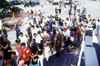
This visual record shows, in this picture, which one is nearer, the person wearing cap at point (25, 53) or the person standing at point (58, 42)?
the person wearing cap at point (25, 53)

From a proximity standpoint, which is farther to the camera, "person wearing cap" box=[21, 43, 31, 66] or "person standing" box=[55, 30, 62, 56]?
"person standing" box=[55, 30, 62, 56]

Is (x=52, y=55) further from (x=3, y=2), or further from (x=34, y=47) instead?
(x=3, y=2)

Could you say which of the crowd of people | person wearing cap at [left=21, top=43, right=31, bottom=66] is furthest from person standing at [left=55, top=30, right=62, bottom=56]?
person wearing cap at [left=21, top=43, right=31, bottom=66]

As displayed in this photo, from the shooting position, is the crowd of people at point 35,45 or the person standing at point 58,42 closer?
the crowd of people at point 35,45

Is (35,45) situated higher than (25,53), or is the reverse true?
(35,45)

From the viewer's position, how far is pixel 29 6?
113 feet

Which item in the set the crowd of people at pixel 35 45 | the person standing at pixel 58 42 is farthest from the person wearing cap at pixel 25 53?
the person standing at pixel 58 42

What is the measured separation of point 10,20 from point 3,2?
2.32 metres

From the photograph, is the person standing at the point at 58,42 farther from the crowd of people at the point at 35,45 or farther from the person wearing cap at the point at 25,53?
the person wearing cap at the point at 25,53

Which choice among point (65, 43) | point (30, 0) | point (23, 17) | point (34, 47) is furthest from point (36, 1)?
point (34, 47)

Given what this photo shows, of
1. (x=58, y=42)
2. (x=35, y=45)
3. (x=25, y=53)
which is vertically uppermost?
(x=35, y=45)

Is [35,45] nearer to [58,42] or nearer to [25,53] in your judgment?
[25,53]

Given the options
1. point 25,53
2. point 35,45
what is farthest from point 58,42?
point 25,53

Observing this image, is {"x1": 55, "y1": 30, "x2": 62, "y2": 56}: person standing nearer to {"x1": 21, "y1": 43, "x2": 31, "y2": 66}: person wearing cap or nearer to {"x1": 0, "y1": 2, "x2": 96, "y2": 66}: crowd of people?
{"x1": 0, "y1": 2, "x2": 96, "y2": 66}: crowd of people
